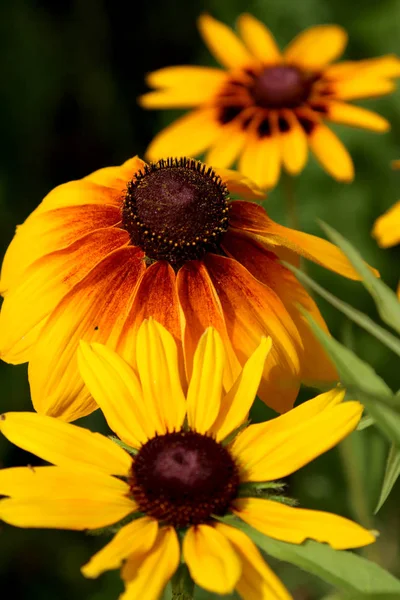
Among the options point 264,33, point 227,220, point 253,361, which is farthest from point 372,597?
point 264,33

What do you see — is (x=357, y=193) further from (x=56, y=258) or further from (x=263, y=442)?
(x=263, y=442)

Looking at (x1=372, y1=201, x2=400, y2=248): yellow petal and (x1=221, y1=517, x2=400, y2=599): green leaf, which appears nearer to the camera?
(x1=221, y1=517, x2=400, y2=599): green leaf

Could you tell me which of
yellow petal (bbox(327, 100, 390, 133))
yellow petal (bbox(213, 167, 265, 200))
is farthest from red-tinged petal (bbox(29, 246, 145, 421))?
yellow petal (bbox(327, 100, 390, 133))

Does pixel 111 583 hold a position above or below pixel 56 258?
below

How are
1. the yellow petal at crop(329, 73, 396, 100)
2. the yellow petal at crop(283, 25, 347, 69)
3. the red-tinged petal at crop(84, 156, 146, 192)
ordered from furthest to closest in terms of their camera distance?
1. the yellow petal at crop(283, 25, 347, 69)
2. the yellow petal at crop(329, 73, 396, 100)
3. the red-tinged petal at crop(84, 156, 146, 192)

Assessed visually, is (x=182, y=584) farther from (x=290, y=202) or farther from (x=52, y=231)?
(x=290, y=202)

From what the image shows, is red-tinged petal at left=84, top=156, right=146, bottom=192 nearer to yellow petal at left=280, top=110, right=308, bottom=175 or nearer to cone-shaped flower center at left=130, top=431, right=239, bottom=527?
yellow petal at left=280, top=110, right=308, bottom=175
